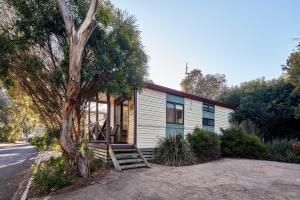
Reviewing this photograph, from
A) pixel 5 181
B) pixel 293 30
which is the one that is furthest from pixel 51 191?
pixel 293 30

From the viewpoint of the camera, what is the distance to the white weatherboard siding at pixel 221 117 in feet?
49.0

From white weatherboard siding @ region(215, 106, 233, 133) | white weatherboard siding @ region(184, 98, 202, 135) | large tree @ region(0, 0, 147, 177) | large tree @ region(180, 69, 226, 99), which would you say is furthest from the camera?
large tree @ region(180, 69, 226, 99)

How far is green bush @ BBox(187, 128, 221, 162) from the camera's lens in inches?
404

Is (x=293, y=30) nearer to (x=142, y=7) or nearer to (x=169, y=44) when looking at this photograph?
(x=169, y=44)

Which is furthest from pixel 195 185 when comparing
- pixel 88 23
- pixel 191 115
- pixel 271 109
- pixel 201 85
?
pixel 201 85

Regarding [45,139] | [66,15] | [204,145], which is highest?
[66,15]

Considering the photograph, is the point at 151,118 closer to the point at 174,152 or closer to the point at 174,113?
the point at 174,113

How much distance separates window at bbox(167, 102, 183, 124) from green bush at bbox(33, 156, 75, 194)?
6146 millimetres

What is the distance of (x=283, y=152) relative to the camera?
11.7 metres

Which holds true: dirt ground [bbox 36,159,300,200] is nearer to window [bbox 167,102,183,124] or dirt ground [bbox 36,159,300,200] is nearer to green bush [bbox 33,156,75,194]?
green bush [bbox 33,156,75,194]

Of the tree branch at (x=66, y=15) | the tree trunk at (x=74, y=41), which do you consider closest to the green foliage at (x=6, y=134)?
the tree trunk at (x=74, y=41)

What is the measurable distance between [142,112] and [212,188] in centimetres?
531

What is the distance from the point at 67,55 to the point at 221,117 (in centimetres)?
1200

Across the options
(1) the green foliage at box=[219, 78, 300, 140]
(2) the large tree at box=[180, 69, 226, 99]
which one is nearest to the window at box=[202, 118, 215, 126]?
(1) the green foliage at box=[219, 78, 300, 140]
